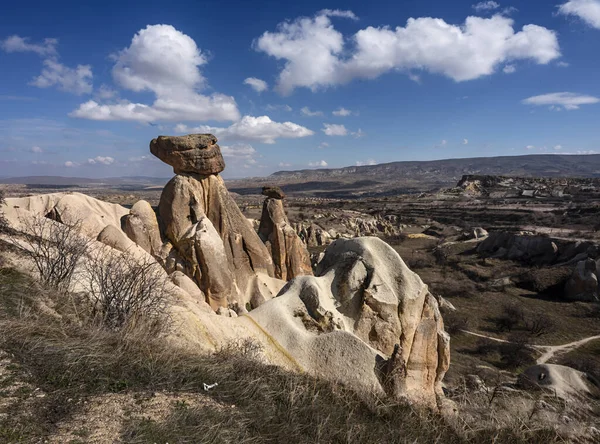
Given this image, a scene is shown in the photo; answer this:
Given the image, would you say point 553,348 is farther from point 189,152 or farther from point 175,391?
point 175,391

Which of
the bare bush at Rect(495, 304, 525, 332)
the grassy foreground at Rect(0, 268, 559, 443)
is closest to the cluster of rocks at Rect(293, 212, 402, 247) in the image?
the bare bush at Rect(495, 304, 525, 332)

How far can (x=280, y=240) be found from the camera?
53.7 ft

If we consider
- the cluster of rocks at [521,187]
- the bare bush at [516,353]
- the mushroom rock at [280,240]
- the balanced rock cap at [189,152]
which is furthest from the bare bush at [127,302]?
the cluster of rocks at [521,187]

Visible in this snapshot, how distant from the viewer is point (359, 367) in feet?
24.1

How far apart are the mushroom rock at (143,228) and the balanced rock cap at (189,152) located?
1.86 m

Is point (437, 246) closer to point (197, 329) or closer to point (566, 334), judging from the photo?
point (566, 334)

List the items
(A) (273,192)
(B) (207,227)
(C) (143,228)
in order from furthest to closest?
(A) (273,192), (C) (143,228), (B) (207,227)

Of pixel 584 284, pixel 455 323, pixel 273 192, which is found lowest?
pixel 455 323

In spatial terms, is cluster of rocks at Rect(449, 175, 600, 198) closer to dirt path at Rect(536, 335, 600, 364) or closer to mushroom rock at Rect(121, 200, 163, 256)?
dirt path at Rect(536, 335, 600, 364)

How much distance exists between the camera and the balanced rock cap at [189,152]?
43.4ft

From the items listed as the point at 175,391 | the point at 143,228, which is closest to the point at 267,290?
the point at 143,228

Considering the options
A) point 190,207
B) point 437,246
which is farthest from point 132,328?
point 437,246

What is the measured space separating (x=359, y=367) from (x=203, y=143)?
964 centimetres

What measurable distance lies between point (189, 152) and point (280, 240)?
5.52m
